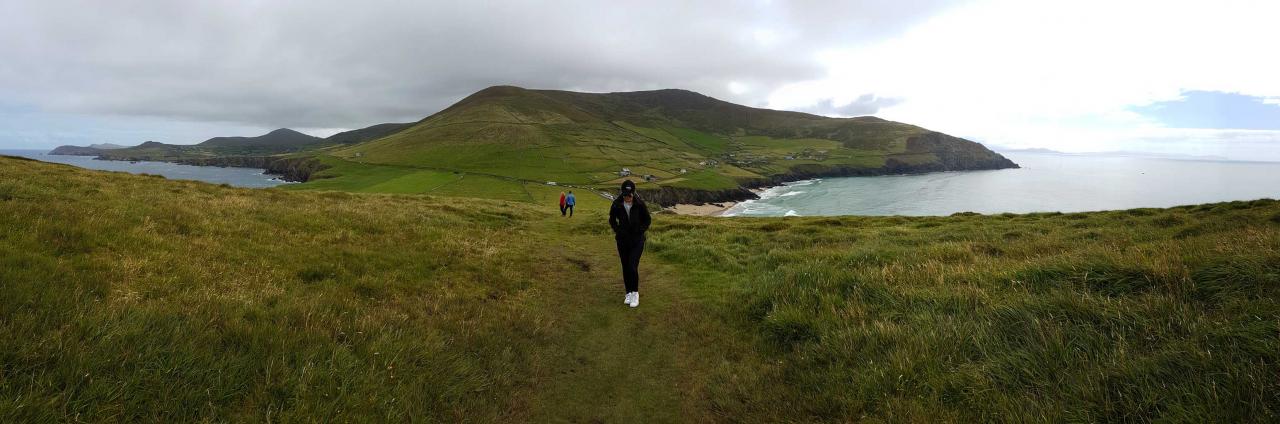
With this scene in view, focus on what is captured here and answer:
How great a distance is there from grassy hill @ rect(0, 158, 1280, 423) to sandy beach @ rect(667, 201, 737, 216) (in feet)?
356

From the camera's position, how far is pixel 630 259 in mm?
10773

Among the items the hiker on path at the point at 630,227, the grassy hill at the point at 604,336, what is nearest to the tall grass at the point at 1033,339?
the grassy hill at the point at 604,336

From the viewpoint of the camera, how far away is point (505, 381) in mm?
6449

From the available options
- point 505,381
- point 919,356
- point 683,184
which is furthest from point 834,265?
point 683,184

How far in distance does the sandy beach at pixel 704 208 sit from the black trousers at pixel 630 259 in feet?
352

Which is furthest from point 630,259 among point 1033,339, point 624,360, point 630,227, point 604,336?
point 1033,339

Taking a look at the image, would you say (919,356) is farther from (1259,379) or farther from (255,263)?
(255,263)

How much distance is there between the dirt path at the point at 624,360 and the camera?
616 centimetres

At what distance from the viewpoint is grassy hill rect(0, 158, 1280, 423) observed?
4156mm

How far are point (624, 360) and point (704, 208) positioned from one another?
122564 millimetres

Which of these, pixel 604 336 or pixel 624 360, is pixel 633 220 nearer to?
pixel 604 336

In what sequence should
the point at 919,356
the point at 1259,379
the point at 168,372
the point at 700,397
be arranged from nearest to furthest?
the point at 1259,379 → the point at 168,372 → the point at 919,356 → the point at 700,397

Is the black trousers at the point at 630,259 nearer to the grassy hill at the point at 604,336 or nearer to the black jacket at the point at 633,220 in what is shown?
the black jacket at the point at 633,220

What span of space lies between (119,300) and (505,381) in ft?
15.5
